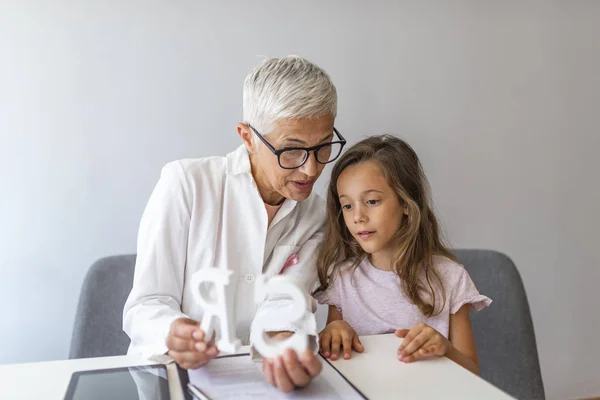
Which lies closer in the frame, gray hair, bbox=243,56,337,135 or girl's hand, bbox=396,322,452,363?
girl's hand, bbox=396,322,452,363

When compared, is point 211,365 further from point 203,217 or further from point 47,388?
point 203,217

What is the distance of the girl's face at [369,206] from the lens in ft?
5.17

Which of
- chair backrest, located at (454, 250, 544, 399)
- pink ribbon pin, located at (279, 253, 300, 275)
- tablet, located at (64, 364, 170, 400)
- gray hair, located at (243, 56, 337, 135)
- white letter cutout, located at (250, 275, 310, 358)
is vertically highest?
gray hair, located at (243, 56, 337, 135)

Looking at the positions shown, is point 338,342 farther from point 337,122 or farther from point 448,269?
point 337,122

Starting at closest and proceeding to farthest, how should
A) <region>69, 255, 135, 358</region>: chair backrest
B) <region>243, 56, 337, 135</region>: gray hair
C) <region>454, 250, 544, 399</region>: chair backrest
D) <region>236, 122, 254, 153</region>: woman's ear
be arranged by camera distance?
<region>243, 56, 337, 135</region>: gray hair → <region>236, 122, 254, 153</region>: woman's ear → <region>69, 255, 135, 358</region>: chair backrest → <region>454, 250, 544, 399</region>: chair backrest

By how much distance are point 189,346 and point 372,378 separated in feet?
1.07

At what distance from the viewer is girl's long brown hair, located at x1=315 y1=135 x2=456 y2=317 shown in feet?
5.31

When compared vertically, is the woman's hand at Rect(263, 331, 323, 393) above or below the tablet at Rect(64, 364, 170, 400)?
above

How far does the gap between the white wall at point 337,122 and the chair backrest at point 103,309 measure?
219mm

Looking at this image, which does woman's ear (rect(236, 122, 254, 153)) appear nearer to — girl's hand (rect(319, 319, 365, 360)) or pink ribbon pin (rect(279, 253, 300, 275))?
pink ribbon pin (rect(279, 253, 300, 275))

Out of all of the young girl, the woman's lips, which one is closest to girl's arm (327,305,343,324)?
the young girl

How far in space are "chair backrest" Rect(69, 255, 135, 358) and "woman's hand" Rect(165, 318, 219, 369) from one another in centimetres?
75

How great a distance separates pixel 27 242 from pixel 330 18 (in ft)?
4.08

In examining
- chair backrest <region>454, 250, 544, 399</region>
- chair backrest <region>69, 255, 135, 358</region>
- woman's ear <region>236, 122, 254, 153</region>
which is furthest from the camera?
chair backrest <region>454, 250, 544, 399</region>
